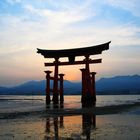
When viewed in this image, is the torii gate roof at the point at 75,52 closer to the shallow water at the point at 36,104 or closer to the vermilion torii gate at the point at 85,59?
the vermilion torii gate at the point at 85,59

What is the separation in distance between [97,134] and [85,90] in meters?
18.9

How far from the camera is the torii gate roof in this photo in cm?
2755

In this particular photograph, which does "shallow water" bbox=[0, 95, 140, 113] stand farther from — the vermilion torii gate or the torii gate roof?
the torii gate roof

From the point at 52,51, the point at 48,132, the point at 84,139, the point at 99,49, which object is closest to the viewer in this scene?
the point at 84,139

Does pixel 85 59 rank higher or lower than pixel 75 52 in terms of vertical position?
lower

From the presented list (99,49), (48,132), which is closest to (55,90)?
(99,49)

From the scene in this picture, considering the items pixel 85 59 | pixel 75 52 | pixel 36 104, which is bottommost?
pixel 36 104

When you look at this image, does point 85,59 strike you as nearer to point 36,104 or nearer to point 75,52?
point 75,52

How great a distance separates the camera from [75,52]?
28938mm

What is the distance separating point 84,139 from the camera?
8641mm

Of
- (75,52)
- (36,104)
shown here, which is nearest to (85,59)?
(75,52)

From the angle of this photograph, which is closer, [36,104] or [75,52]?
[75,52]

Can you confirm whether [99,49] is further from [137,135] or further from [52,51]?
[137,135]

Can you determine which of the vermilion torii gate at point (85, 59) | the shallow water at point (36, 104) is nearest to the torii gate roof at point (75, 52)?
the vermilion torii gate at point (85, 59)
